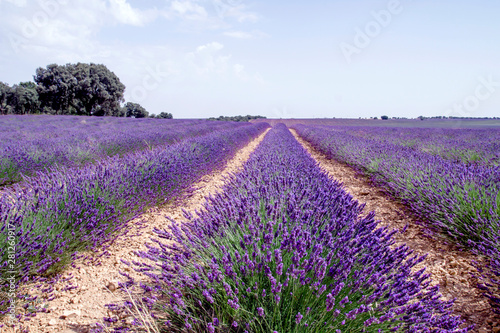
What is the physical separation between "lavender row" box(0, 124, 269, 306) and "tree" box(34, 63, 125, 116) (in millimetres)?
33379

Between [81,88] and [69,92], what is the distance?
129 centimetres

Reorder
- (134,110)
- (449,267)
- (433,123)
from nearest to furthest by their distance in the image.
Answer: (449,267)
(433,123)
(134,110)

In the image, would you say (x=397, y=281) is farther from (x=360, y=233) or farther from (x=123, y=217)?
(x=123, y=217)

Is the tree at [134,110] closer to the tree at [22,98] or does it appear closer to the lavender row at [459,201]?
the tree at [22,98]

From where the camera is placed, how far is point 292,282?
1278 mm

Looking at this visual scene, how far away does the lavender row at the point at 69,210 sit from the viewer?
1857 millimetres

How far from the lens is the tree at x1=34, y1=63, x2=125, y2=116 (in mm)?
30281

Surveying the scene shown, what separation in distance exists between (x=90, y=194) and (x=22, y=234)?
2.80 feet

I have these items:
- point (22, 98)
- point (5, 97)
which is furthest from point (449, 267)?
point (5, 97)

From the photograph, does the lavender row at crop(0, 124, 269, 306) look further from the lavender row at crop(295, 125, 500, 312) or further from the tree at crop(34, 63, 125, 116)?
the tree at crop(34, 63, 125, 116)

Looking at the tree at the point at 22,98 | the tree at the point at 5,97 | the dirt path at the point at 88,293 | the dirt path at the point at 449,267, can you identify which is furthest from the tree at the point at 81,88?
the dirt path at the point at 449,267

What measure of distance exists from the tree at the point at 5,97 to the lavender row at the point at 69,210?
41.3 meters

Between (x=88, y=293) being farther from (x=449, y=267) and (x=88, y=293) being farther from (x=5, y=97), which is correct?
(x=5, y=97)

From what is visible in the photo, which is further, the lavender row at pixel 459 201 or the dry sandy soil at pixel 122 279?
the lavender row at pixel 459 201
